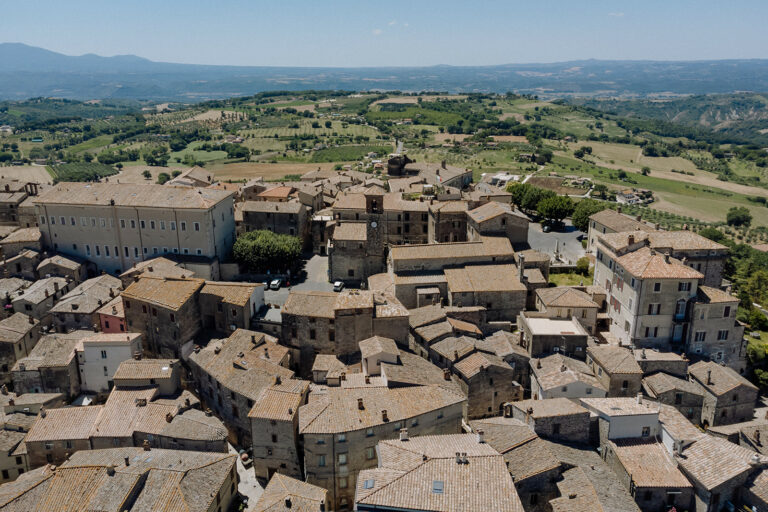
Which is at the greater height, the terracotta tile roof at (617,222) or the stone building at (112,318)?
the terracotta tile roof at (617,222)

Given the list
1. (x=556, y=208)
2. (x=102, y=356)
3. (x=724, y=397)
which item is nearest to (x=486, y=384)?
(x=724, y=397)

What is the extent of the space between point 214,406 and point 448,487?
2490cm

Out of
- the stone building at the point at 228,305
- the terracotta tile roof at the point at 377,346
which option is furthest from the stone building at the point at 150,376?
the terracotta tile roof at the point at 377,346

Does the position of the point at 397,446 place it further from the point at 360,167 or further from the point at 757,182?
the point at 757,182

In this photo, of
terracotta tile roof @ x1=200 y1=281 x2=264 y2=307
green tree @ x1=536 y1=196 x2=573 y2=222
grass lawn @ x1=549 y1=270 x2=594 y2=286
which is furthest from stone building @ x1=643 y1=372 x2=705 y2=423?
green tree @ x1=536 y1=196 x2=573 y2=222

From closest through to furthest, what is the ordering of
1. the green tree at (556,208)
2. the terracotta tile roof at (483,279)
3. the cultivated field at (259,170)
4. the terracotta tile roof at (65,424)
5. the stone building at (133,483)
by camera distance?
the stone building at (133,483), the terracotta tile roof at (65,424), the terracotta tile roof at (483,279), the green tree at (556,208), the cultivated field at (259,170)

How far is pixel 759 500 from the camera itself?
39.7 metres

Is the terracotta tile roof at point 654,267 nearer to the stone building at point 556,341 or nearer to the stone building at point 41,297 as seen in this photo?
the stone building at point 556,341

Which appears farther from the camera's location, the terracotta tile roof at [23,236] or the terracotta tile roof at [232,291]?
the terracotta tile roof at [23,236]

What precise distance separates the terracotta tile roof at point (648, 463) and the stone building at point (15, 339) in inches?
2150

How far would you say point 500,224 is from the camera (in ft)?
226

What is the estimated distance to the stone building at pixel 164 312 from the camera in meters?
54.8

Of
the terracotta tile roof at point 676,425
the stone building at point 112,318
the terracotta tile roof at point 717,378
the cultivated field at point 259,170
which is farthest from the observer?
the cultivated field at point 259,170

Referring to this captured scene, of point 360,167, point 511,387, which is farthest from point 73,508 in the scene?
point 360,167
